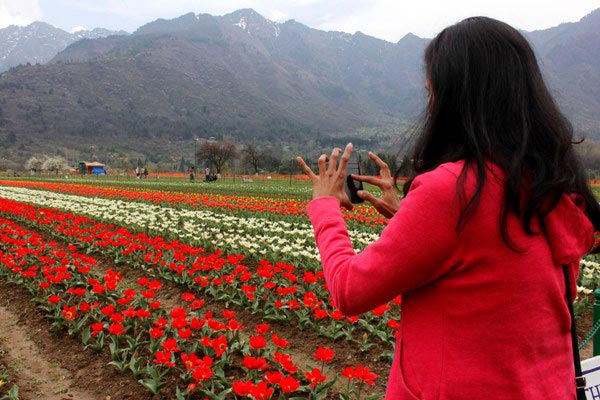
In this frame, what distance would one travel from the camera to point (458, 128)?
1288 mm

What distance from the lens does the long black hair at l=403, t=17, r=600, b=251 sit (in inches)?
46.3

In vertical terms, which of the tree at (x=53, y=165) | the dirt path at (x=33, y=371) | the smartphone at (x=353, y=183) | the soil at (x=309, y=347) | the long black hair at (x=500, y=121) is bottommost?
the dirt path at (x=33, y=371)

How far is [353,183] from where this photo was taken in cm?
168

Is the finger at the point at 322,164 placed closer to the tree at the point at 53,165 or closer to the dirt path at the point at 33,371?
the dirt path at the point at 33,371

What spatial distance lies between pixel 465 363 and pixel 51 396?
142 inches

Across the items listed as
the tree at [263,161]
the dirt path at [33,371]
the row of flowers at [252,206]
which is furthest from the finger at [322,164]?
the tree at [263,161]

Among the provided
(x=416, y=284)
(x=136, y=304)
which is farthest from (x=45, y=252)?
(x=416, y=284)

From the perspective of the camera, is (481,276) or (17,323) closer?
(481,276)

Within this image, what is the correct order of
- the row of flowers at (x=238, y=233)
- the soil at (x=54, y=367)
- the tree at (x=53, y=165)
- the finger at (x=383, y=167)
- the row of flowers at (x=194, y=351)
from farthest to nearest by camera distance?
the tree at (x=53, y=165)
the row of flowers at (x=238, y=233)
the soil at (x=54, y=367)
the row of flowers at (x=194, y=351)
the finger at (x=383, y=167)

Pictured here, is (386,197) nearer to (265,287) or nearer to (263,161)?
(265,287)

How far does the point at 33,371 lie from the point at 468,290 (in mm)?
4173

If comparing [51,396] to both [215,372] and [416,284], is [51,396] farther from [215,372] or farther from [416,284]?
[416,284]

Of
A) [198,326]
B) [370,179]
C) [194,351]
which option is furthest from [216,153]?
[370,179]

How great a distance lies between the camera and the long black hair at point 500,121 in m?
1.18
